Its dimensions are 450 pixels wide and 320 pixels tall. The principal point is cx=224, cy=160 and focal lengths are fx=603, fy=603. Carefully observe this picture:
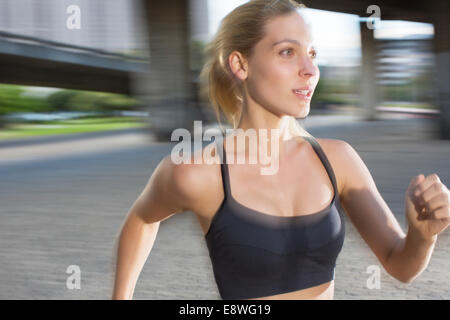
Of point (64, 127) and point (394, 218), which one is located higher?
point (394, 218)

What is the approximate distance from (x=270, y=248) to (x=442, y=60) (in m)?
14.5

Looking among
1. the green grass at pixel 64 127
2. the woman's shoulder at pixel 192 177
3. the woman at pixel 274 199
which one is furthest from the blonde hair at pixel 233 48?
the green grass at pixel 64 127

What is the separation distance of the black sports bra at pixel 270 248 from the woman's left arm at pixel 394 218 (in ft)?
0.35

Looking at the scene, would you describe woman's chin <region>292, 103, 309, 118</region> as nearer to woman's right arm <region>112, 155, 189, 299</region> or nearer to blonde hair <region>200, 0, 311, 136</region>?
blonde hair <region>200, 0, 311, 136</region>

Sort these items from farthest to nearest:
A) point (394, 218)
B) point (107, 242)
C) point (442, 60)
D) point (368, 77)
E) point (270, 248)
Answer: point (368, 77) → point (442, 60) → point (107, 242) → point (394, 218) → point (270, 248)

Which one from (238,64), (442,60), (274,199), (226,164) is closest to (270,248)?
(274,199)

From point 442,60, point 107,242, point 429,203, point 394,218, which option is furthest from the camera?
point 442,60

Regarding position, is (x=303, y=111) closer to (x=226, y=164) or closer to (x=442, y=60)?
(x=226, y=164)

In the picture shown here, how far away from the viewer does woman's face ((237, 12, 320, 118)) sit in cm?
140

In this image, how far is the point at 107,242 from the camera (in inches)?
218

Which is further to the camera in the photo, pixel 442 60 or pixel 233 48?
pixel 442 60

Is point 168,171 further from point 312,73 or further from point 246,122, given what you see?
point 312,73

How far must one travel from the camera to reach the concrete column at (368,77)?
31.5m

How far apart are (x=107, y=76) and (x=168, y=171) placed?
128 ft
